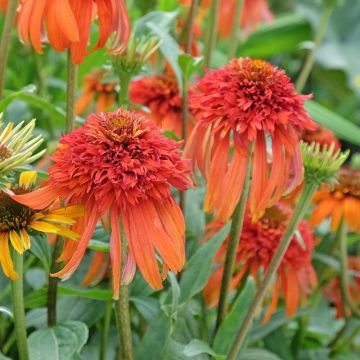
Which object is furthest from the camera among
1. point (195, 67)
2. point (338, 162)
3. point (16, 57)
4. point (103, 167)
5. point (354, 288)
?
point (16, 57)

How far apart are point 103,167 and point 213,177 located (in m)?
0.17

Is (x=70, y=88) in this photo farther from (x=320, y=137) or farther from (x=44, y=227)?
(x=320, y=137)

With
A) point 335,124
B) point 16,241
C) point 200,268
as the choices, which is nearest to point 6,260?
point 16,241

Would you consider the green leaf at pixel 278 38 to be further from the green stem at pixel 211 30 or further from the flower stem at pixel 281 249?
the flower stem at pixel 281 249

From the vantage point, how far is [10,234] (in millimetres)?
612

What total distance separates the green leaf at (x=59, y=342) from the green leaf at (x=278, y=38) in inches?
51.1

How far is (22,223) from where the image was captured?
24.5 inches

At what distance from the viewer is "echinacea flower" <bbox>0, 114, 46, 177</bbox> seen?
0.58 meters

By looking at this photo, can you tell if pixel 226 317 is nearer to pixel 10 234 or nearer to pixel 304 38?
pixel 10 234

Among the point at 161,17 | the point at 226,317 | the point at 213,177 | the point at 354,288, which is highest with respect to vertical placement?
the point at 161,17

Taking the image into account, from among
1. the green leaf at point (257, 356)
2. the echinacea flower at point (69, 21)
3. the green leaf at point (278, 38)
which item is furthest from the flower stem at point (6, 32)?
the green leaf at point (278, 38)

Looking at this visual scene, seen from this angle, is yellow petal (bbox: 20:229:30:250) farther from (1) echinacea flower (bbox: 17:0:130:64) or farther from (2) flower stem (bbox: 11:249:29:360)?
(1) echinacea flower (bbox: 17:0:130:64)

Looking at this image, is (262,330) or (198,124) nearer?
(198,124)

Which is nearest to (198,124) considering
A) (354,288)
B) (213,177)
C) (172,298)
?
(213,177)
